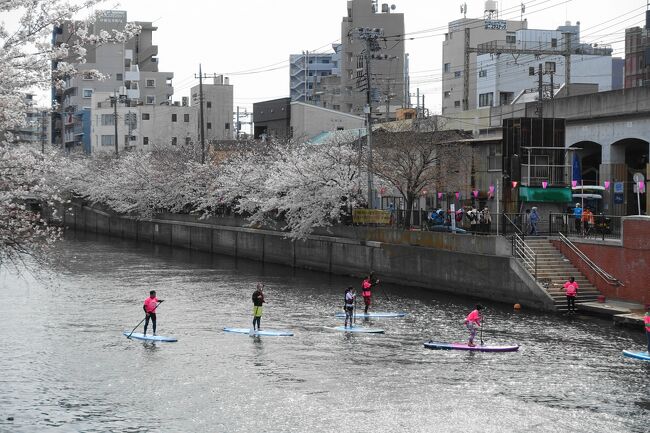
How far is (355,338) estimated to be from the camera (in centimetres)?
3619

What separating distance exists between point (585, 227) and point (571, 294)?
7707 millimetres

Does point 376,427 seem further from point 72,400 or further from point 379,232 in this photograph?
point 379,232

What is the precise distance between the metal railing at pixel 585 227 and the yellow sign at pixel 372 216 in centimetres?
1346

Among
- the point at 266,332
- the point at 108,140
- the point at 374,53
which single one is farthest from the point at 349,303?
the point at 108,140

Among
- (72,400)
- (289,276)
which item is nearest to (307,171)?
(289,276)

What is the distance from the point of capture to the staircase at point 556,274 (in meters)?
42.9

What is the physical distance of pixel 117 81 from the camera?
15912cm

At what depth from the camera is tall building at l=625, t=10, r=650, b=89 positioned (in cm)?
10350

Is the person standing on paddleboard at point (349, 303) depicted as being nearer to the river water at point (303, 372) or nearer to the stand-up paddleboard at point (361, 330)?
the stand-up paddleboard at point (361, 330)

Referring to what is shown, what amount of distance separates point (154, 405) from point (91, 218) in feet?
297

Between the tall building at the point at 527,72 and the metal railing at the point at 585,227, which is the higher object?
the tall building at the point at 527,72

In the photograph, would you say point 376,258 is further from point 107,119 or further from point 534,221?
point 107,119

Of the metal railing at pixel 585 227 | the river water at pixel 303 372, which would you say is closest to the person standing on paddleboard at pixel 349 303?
the river water at pixel 303 372

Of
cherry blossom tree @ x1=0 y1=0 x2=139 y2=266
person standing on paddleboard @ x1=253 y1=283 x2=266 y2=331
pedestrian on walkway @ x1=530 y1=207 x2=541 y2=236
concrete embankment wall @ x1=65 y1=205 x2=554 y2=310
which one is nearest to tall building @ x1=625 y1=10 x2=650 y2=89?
concrete embankment wall @ x1=65 y1=205 x2=554 y2=310
